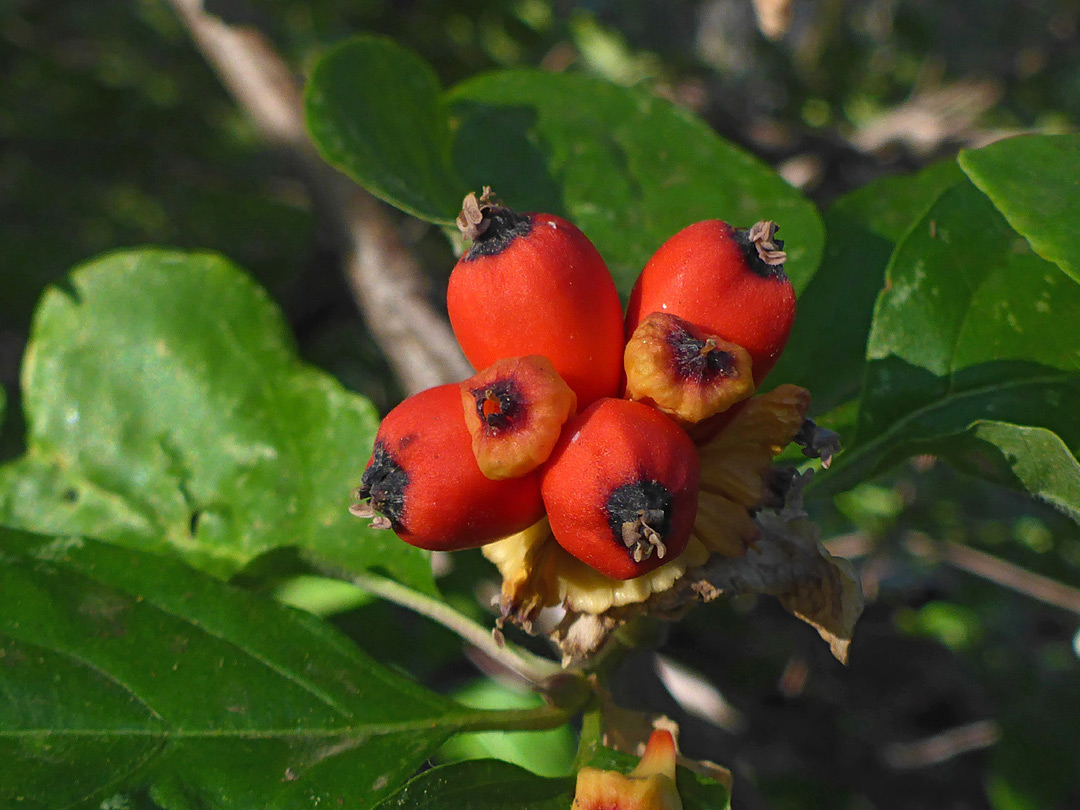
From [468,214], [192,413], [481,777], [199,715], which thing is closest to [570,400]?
[468,214]

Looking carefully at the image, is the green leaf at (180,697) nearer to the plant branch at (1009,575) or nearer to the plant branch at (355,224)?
the plant branch at (355,224)

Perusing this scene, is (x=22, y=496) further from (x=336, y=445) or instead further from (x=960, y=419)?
(x=960, y=419)

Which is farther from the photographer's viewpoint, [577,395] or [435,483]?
[577,395]

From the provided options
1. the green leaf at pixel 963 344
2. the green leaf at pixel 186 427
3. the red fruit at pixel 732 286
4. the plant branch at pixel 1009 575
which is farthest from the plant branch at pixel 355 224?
the plant branch at pixel 1009 575

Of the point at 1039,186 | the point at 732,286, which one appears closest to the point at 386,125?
the point at 732,286

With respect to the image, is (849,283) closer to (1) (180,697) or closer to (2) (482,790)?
(2) (482,790)

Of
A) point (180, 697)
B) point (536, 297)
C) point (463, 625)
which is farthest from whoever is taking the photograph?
point (463, 625)

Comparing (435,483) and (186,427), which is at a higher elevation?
(435,483)

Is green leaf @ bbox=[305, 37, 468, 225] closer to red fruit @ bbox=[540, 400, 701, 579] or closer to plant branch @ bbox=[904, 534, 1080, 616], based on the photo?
red fruit @ bbox=[540, 400, 701, 579]
